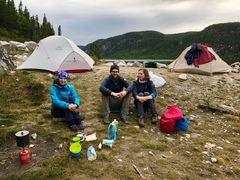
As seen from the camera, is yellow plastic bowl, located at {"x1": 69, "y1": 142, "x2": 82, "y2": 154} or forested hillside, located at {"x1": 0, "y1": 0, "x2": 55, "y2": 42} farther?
forested hillside, located at {"x1": 0, "y1": 0, "x2": 55, "y2": 42}

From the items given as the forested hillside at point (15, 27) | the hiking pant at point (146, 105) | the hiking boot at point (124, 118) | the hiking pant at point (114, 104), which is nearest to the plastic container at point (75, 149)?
the hiking pant at point (114, 104)

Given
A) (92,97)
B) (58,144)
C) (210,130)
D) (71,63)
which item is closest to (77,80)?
(71,63)

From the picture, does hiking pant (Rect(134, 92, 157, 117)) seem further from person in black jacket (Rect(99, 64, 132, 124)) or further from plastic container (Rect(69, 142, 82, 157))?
plastic container (Rect(69, 142, 82, 157))

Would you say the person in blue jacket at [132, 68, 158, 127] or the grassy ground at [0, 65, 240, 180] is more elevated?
the person in blue jacket at [132, 68, 158, 127]

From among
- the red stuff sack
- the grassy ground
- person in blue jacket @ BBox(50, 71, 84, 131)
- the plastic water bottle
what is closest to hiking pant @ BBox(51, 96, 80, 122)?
person in blue jacket @ BBox(50, 71, 84, 131)

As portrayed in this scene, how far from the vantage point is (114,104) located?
6758 mm

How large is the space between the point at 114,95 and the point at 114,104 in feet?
1.88

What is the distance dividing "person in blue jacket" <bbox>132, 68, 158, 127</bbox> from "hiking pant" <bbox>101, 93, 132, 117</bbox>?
32 cm

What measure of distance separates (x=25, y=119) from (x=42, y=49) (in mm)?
6716

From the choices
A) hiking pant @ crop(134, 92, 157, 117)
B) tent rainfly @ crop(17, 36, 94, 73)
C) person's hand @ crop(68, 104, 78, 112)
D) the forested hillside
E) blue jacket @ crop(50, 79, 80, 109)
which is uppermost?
the forested hillside

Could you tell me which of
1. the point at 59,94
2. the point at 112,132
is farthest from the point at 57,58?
the point at 112,132

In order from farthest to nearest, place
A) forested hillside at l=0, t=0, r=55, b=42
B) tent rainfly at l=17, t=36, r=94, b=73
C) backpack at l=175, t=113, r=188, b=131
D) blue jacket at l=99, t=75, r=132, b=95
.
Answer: forested hillside at l=0, t=0, r=55, b=42, tent rainfly at l=17, t=36, r=94, b=73, blue jacket at l=99, t=75, r=132, b=95, backpack at l=175, t=113, r=188, b=131

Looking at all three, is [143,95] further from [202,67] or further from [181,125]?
[202,67]

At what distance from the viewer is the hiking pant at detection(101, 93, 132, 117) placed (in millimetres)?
6281
